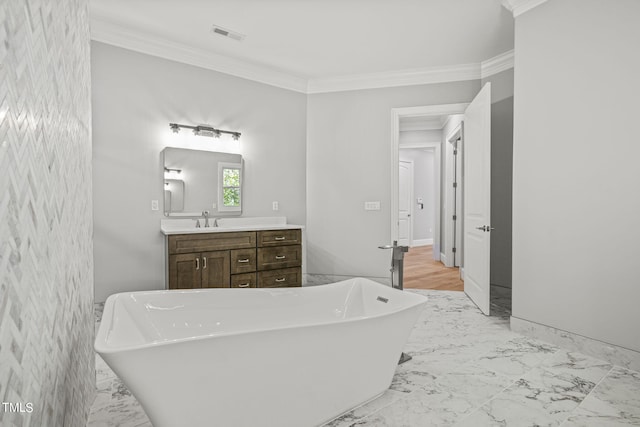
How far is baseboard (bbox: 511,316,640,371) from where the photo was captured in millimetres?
2227

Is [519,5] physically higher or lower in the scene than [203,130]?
higher

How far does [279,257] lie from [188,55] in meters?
2.24

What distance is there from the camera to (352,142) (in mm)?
4484

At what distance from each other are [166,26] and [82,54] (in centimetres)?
195

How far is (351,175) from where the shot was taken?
4496 millimetres

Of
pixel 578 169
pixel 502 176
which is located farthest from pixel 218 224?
pixel 578 169

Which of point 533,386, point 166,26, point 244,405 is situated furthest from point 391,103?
point 244,405

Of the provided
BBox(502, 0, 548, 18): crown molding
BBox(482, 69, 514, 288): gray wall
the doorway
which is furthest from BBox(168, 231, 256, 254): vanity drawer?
BBox(502, 0, 548, 18): crown molding

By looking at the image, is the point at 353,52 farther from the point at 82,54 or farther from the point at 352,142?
the point at 82,54

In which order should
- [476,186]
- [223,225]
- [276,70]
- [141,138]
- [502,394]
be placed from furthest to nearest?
1. [276,70]
2. [223,225]
3. [476,186]
4. [141,138]
5. [502,394]

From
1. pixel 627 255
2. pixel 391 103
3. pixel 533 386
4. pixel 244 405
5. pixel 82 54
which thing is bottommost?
pixel 533 386

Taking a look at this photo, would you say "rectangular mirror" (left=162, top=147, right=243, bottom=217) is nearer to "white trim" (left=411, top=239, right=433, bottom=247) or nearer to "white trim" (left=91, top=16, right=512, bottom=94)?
"white trim" (left=91, top=16, right=512, bottom=94)

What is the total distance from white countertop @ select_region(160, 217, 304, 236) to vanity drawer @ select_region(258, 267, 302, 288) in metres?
0.45

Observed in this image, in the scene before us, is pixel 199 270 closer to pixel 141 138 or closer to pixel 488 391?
pixel 141 138
